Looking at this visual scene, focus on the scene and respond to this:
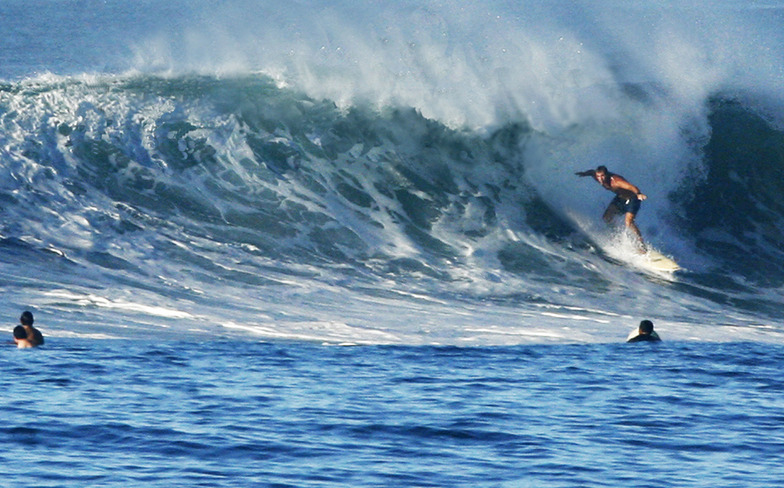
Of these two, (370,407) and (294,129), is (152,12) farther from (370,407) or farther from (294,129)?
(370,407)

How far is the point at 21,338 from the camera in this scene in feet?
39.0

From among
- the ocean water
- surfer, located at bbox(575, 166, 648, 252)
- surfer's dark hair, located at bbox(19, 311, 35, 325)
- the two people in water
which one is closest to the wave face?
the ocean water

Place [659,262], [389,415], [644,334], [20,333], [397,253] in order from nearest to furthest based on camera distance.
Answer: [389,415] → [20,333] → [644,334] → [397,253] → [659,262]

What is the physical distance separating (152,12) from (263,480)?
37072 millimetres

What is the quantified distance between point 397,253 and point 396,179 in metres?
2.48

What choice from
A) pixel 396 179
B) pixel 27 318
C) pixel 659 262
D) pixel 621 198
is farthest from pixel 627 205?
pixel 27 318

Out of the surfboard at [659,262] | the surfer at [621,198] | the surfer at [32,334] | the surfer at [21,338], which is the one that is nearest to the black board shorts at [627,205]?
the surfer at [621,198]

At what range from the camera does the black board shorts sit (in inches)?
682

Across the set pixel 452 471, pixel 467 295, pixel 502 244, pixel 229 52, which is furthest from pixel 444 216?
pixel 452 471

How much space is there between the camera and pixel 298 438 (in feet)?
29.5

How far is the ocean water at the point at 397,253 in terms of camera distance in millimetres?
9070

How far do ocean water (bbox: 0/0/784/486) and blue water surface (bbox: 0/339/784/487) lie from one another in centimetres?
4

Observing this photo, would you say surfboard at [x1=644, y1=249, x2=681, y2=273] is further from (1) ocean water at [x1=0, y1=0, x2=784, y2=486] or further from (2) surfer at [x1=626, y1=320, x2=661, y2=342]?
(2) surfer at [x1=626, y1=320, x2=661, y2=342]

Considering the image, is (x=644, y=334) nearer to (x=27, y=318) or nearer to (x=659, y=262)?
(x=659, y=262)
